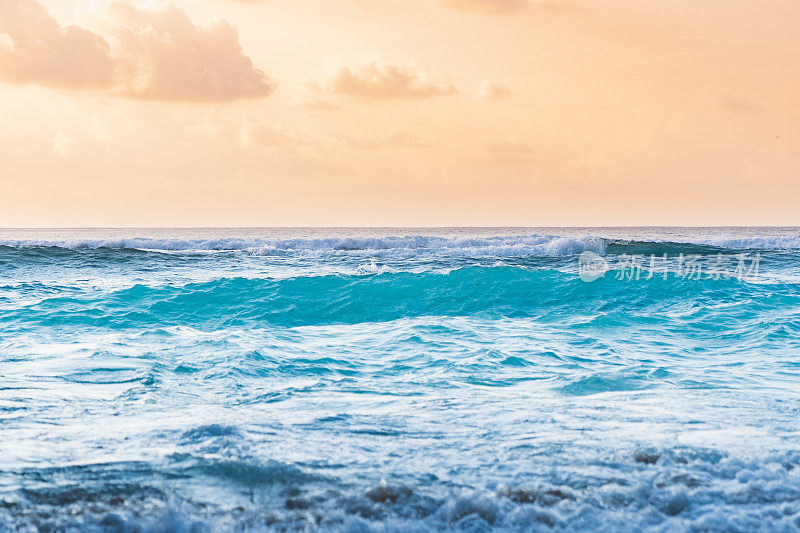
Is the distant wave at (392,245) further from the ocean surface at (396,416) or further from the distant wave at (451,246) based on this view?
the ocean surface at (396,416)

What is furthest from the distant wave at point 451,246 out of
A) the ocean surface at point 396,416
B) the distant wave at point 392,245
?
the ocean surface at point 396,416

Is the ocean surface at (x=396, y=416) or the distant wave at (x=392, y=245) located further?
the distant wave at (x=392, y=245)

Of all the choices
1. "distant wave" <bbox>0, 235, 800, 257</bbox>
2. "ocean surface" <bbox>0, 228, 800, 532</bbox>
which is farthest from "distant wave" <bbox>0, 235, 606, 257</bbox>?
"ocean surface" <bbox>0, 228, 800, 532</bbox>

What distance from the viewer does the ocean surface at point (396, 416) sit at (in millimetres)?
3635

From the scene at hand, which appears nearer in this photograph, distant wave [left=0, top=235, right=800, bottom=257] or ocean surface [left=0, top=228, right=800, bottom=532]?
ocean surface [left=0, top=228, right=800, bottom=532]

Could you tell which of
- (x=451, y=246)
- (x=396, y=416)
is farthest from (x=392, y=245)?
(x=396, y=416)

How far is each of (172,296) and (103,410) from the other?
33.3 ft

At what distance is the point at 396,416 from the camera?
5.66m

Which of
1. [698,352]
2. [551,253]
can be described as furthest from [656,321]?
[551,253]

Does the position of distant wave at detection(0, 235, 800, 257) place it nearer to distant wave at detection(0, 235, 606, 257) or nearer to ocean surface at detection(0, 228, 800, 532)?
distant wave at detection(0, 235, 606, 257)

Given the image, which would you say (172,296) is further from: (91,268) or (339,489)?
(339,489)

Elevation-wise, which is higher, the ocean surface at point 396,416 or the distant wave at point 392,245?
the distant wave at point 392,245

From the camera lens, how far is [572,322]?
42.4ft

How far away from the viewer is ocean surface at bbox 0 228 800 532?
3.63 m
